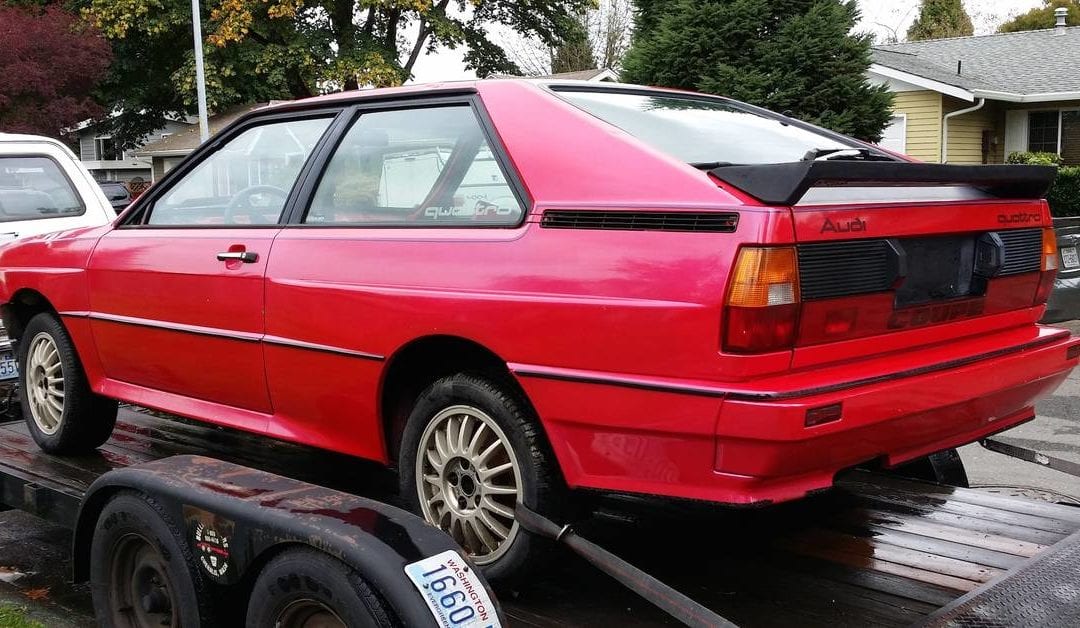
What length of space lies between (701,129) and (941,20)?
1973 inches

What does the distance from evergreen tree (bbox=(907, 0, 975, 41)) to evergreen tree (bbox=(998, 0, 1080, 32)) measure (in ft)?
6.59

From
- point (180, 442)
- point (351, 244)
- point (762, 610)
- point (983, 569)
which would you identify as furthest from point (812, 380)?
point (180, 442)

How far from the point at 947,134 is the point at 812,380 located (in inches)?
892

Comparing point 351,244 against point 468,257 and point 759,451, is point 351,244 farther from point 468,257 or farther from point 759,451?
point 759,451

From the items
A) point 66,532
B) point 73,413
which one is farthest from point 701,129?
point 66,532

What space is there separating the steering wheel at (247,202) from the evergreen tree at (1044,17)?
48.3m

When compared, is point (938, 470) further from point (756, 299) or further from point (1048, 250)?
point (756, 299)

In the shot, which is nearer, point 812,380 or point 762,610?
point 812,380

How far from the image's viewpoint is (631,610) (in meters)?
3.01

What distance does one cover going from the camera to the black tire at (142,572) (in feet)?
9.80

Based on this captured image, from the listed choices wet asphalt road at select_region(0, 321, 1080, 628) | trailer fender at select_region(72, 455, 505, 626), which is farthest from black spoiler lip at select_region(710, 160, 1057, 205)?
wet asphalt road at select_region(0, 321, 1080, 628)

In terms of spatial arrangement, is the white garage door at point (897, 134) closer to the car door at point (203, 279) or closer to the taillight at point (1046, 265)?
the taillight at point (1046, 265)

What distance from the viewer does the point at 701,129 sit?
11.4 feet

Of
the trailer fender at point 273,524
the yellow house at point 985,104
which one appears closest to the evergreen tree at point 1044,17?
the yellow house at point 985,104
